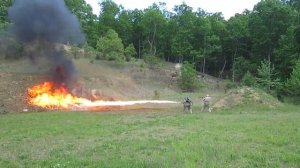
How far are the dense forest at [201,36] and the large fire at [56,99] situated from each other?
24874mm

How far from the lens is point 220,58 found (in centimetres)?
8781

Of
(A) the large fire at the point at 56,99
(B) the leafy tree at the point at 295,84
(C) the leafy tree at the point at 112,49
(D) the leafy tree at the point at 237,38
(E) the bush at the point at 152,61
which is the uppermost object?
(D) the leafy tree at the point at 237,38

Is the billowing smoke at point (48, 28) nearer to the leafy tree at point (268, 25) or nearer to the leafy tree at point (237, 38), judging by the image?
the leafy tree at point (268, 25)

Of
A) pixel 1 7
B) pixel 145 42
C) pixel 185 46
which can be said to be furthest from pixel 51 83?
pixel 145 42

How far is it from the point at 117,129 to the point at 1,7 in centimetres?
5620

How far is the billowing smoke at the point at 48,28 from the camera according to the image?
41.7 meters

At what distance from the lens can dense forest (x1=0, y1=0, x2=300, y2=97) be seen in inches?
2739

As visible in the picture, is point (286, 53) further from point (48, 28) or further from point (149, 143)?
point (149, 143)

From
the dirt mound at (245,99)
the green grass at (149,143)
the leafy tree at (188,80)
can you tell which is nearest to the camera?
the green grass at (149,143)

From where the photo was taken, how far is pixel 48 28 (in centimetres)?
4206

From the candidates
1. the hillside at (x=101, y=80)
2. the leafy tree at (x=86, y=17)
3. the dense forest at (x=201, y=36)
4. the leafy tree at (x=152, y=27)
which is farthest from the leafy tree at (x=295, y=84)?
the leafy tree at (x=86, y=17)

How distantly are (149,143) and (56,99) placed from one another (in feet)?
77.5

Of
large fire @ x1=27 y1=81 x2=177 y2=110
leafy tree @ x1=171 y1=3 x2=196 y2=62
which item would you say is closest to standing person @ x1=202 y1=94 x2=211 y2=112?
large fire @ x1=27 y1=81 x2=177 y2=110

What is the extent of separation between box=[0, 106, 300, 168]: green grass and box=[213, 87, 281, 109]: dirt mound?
11.2m
